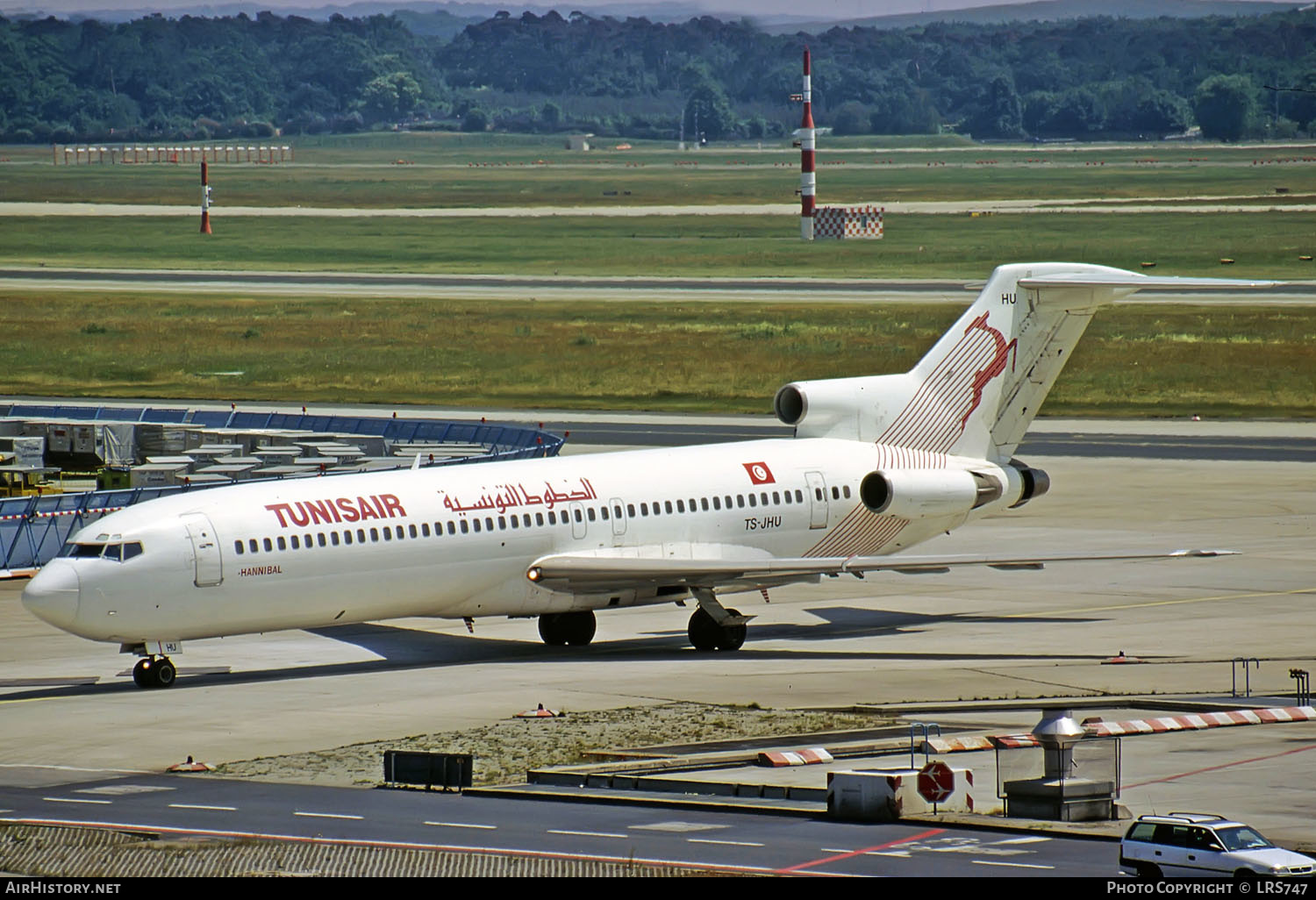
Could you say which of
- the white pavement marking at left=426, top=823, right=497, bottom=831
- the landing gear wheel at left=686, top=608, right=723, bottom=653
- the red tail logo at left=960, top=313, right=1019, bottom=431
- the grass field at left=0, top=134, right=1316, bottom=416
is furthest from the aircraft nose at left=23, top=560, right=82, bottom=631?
the grass field at left=0, top=134, right=1316, bottom=416

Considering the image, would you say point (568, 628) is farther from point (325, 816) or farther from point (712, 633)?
point (325, 816)

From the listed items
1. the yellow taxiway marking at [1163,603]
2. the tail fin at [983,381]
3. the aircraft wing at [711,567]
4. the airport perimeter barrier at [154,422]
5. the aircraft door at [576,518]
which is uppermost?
the tail fin at [983,381]

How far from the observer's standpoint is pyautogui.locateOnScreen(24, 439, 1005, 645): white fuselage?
118 ft

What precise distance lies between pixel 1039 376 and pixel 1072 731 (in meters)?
21.6

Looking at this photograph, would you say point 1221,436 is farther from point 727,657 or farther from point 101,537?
point 101,537

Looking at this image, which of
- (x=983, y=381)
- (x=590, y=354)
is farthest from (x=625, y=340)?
(x=983, y=381)

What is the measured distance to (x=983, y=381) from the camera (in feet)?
150

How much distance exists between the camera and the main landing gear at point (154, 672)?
119 feet

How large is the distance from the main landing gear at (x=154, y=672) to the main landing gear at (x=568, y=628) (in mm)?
7789

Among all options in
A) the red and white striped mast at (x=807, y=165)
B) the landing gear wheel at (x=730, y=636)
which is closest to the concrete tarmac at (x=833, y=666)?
the landing gear wheel at (x=730, y=636)

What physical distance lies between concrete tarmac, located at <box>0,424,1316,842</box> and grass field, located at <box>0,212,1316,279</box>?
82.2 m

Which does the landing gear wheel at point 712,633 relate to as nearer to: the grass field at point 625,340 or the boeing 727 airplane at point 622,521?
the boeing 727 airplane at point 622,521

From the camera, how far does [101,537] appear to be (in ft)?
119
